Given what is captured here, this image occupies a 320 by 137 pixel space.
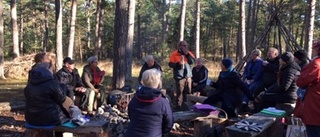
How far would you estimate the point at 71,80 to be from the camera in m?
7.54

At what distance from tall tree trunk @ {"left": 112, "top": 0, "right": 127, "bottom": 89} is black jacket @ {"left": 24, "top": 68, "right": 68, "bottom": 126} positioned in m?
4.32

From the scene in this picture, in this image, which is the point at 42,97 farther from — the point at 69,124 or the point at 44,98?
the point at 69,124

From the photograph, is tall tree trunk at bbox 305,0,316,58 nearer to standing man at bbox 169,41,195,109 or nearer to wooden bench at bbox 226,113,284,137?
standing man at bbox 169,41,195,109

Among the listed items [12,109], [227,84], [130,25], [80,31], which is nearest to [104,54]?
[80,31]

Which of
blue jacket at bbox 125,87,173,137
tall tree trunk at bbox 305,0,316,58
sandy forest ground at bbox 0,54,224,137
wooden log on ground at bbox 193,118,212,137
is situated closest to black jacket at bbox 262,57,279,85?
sandy forest ground at bbox 0,54,224,137

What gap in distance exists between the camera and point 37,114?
440 cm

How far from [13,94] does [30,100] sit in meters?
6.57

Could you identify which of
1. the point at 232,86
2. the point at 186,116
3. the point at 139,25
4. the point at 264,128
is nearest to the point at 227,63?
the point at 232,86

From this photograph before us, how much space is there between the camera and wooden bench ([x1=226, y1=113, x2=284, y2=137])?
429cm

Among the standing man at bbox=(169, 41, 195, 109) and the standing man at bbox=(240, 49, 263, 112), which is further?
the standing man at bbox=(169, 41, 195, 109)

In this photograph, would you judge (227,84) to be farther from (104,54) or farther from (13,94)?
(104,54)

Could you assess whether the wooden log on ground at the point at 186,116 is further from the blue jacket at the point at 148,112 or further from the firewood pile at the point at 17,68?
the firewood pile at the point at 17,68

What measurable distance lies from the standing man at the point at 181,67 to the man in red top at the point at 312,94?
4138mm

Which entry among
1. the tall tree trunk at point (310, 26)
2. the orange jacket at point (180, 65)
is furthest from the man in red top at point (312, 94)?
the tall tree trunk at point (310, 26)
